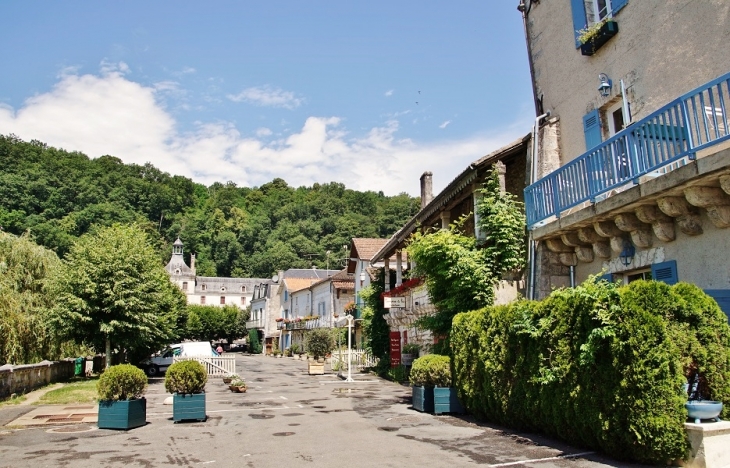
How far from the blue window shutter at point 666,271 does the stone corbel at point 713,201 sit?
1.11 meters

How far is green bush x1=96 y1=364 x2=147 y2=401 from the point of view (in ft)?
36.0

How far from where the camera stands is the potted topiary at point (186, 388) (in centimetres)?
1150

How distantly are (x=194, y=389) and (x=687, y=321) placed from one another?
9516 millimetres

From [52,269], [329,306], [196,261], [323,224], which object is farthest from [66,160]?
[52,269]

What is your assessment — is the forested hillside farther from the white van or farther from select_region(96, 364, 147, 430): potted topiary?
select_region(96, 364, 147, 430): potted topiary

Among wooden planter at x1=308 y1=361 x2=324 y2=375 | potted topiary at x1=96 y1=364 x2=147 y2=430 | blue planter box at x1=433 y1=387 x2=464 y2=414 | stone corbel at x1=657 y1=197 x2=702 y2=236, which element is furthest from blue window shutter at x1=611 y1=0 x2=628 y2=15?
wooden planter at x1=308 y1=361 x2=324 y2=375

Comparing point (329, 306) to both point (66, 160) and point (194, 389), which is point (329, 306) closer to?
point (194, 389)

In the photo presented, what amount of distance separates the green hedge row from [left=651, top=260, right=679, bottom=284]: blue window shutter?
5.27ft

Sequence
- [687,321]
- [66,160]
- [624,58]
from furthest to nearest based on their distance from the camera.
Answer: [66,160] < [624,58] < [687,321]

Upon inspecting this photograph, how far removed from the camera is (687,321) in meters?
6.32

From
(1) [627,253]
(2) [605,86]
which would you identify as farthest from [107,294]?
(1) [627,253]

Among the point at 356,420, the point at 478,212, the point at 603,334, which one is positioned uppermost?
the point at 478,212

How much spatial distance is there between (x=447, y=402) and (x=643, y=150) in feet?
21.9

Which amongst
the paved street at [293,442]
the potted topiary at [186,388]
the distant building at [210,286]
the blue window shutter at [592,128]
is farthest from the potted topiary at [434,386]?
the distant building at [210,286]
